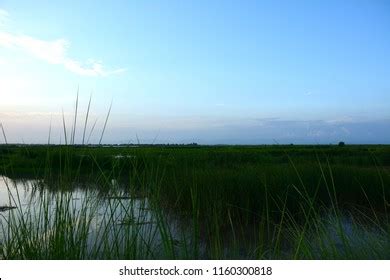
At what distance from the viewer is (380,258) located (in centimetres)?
243

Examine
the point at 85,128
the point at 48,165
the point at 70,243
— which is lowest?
the point at 70,243

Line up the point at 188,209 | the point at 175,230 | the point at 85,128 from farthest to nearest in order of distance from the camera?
the point at 188,209
the point at 175,230
the point at 85,128

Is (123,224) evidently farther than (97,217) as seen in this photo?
No

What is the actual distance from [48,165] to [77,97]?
25.5 inches

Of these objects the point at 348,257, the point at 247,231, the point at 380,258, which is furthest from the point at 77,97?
the point at 247,231

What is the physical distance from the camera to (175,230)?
17.7ft

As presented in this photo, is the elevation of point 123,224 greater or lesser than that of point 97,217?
greater
